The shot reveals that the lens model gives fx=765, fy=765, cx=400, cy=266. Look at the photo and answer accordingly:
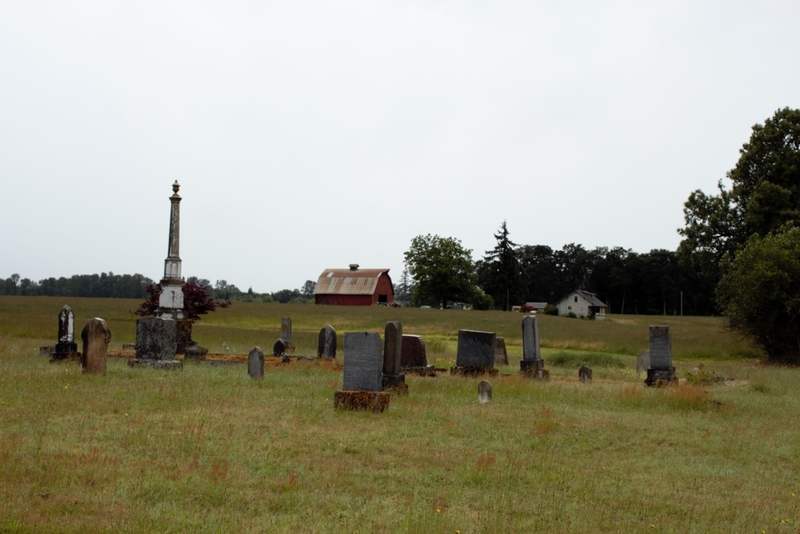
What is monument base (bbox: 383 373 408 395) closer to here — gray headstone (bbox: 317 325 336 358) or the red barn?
gray headstone (bbox: 317 325 336 358)

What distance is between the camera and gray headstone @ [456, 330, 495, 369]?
20688mm

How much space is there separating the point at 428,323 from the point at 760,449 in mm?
45504

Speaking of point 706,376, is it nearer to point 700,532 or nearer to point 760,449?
point 760,449

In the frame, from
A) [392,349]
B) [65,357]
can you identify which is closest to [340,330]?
[65,357]

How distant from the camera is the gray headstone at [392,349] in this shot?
50.3 feet

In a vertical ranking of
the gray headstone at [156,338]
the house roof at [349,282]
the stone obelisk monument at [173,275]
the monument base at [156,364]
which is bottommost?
the monument base at [156,364]

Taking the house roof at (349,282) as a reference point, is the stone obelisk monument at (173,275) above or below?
below

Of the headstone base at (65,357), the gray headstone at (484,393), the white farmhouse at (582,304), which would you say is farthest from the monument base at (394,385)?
the white farmhouse at (582,304)

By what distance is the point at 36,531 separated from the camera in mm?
5973

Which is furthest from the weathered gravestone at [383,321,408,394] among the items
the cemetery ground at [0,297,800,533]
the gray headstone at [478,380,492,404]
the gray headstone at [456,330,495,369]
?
the gray headstone at [456,330,495,369]

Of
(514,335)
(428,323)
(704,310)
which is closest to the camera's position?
(514,335)

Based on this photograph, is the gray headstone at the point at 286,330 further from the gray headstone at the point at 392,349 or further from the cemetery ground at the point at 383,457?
the gray headstone at the point at 392,349

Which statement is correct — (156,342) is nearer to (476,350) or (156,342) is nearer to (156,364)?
(156,364)

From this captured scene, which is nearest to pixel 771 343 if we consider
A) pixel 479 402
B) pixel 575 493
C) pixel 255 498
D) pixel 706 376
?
pixel 706 376
